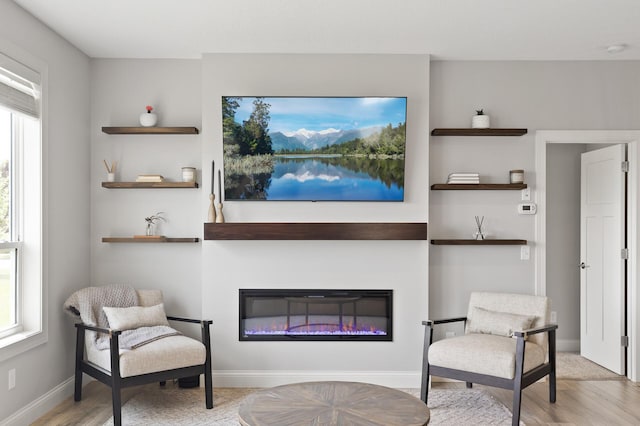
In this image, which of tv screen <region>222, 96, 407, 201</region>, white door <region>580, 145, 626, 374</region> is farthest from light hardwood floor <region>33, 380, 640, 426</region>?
tv screen <region>222, 96, 407, 201</region>

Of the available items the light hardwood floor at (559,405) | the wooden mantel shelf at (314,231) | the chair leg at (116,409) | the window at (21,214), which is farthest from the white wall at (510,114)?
the window at (21,214)

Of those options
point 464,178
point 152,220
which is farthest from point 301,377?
point 464,178

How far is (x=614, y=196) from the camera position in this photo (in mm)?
4750

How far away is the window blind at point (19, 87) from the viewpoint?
3236 millimetres

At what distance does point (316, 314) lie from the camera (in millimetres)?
4406

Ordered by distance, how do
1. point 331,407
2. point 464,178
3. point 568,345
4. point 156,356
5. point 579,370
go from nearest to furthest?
point 331,407 → point 156,356 → point 464,178 → point 579,370 → point 568,345

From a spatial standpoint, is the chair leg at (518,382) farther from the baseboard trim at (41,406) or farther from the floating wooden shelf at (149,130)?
the baseboard trim at (41,406)

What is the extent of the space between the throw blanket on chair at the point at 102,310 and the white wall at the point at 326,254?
57 centimetres

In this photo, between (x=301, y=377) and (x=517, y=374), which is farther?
(x=301, y=377)

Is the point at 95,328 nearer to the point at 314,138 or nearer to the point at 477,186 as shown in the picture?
the point at 314,138

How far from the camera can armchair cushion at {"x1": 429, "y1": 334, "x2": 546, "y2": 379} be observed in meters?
3.49

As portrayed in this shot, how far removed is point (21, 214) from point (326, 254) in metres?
2.19

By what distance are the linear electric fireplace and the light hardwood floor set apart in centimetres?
73

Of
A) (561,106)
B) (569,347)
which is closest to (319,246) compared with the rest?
(561,106)
